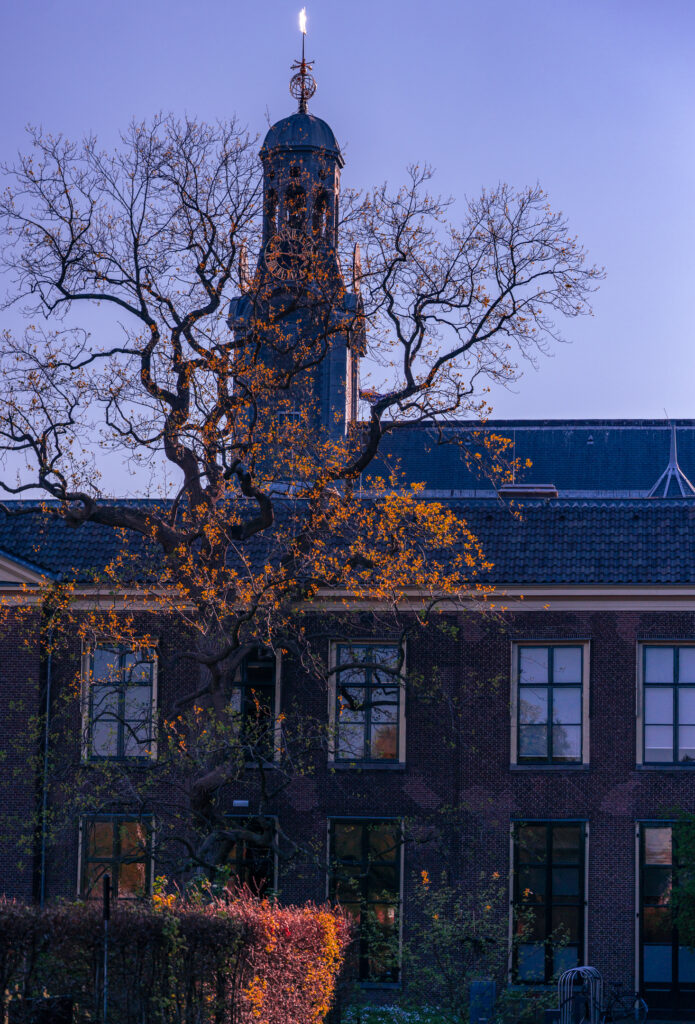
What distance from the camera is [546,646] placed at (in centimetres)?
2469

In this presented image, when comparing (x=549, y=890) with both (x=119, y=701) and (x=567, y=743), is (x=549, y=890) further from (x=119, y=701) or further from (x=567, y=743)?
(x=119, y=701)

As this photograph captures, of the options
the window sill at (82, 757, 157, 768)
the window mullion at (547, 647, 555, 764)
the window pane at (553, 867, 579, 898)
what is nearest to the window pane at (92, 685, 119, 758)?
the window sill at (82, 757, 157, 768)

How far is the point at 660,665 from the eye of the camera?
2433cm

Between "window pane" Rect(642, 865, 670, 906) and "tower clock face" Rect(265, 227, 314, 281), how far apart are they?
38.2ft

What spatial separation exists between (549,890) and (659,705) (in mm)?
3736

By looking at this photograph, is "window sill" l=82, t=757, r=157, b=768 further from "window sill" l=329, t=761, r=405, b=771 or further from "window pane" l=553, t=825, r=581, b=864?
"window pane" l=553, t=825, r=581, b=864

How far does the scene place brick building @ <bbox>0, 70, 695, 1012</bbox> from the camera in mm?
23609

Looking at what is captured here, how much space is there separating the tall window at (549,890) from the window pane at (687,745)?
7.16 feet

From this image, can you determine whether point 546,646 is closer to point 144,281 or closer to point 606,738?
point 606,738

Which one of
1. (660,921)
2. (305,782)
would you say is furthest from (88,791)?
(660,921)

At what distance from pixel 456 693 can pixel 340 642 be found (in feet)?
7.55

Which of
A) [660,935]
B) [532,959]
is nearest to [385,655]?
[532,959]

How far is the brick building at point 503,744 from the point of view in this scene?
23609 mm

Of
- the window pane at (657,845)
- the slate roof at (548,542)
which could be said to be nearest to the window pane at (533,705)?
the slate roof at (548,542)
